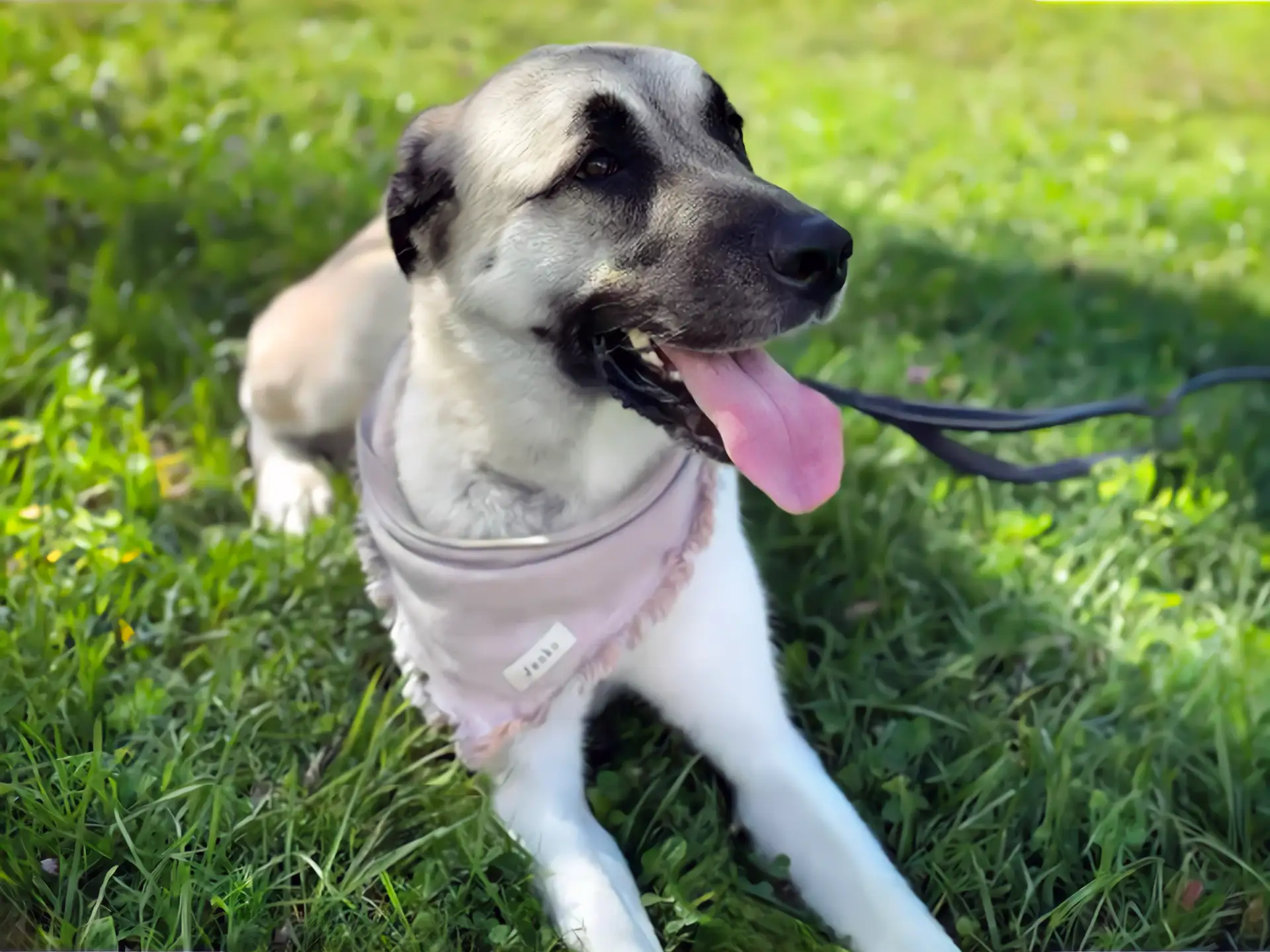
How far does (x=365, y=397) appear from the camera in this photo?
3312mm

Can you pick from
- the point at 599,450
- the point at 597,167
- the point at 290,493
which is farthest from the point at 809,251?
the point at 290,493

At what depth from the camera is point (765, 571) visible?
2.97 metres

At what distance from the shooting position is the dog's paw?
10.2 ft

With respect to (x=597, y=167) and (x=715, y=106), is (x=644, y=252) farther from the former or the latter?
(x=715, y=106)

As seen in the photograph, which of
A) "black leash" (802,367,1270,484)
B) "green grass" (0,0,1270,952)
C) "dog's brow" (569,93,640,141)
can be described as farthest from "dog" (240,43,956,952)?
"black leash" (802,367,1270,484)

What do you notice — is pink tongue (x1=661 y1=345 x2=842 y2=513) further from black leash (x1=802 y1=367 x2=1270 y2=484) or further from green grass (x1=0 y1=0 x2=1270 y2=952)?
green grass (x1=0 y1=0 x2=1270 y2=952)

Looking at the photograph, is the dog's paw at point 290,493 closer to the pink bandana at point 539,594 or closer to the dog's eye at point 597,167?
the pink bandana at point 539,594

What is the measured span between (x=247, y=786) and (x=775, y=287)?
1.46 meters

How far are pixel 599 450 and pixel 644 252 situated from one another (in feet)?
1.38

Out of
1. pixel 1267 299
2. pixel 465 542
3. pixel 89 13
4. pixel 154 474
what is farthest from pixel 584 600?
pixel 89 13

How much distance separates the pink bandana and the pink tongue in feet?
0.94

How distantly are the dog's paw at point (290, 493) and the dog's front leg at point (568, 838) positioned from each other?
1.12 m

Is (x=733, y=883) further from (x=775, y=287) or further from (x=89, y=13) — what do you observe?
(x=89, y=13)

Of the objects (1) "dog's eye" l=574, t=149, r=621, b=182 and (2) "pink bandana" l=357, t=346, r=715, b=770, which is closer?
(1) "dog's eye" l=574, t=149, r=621, b=182
